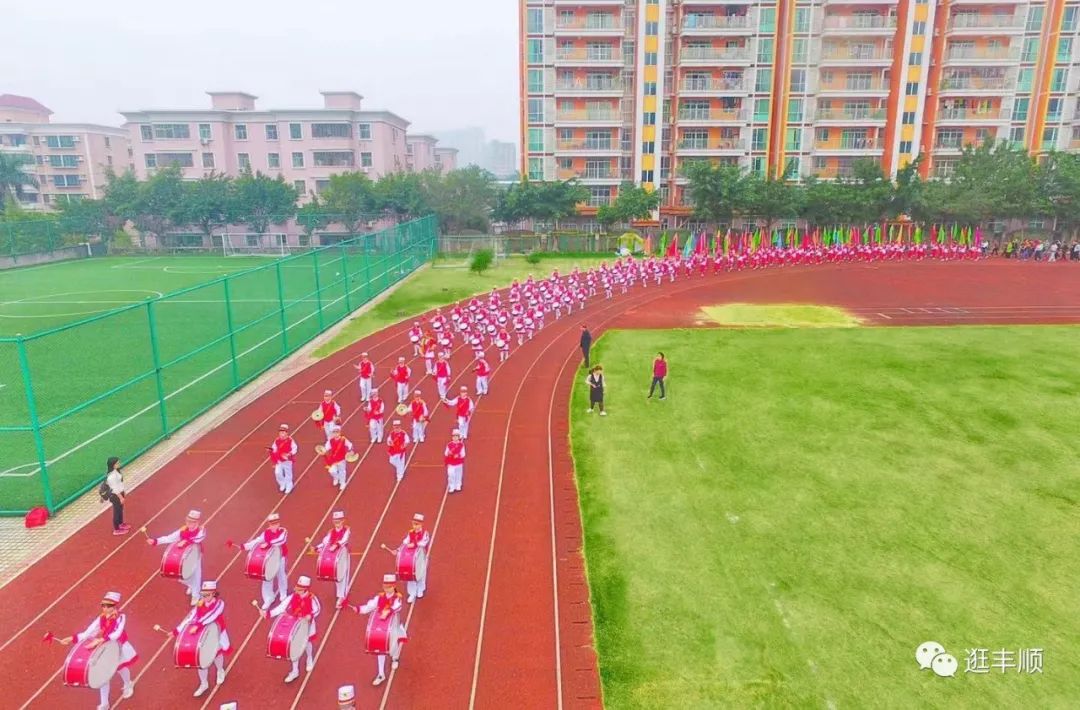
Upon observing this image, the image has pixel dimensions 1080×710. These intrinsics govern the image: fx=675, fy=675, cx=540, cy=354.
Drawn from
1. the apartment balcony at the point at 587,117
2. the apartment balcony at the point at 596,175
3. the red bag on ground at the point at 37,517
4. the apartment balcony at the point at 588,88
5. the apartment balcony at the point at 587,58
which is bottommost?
the red bag on ground at the point at 37,517

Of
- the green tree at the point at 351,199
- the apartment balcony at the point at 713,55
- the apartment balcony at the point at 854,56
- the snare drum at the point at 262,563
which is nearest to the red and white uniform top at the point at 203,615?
the snare drum at the point at 262,563

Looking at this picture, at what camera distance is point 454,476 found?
1262 cm

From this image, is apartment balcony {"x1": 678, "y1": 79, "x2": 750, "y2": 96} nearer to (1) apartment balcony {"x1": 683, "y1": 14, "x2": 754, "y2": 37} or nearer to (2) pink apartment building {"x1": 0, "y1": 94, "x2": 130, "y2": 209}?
(1) apartment balcony {"x1": 683, "y1": 14, "x2": 754, "y2": 37}

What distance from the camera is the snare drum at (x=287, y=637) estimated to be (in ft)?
24.6

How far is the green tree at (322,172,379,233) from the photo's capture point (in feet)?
175

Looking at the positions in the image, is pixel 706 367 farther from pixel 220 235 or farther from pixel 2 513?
pixel 220 235

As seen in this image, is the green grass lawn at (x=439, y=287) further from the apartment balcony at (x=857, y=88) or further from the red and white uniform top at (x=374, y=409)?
the apartment balcony at (x=857, y=88)

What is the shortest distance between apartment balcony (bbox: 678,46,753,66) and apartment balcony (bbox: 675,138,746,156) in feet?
20.0

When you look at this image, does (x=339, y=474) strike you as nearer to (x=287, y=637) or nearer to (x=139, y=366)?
(x=287, y=637)

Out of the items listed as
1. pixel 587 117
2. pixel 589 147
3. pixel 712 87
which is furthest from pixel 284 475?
pixel 712 87

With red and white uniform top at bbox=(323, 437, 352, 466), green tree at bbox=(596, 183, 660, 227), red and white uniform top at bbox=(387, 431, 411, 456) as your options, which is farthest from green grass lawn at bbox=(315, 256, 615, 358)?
red and white uniform top at bbox=(323, 437, 352, 466)

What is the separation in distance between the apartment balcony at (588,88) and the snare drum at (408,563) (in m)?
52.6

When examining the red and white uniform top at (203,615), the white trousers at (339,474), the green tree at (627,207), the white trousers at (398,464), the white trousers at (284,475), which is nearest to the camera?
the red and white uniform top at (203,615)

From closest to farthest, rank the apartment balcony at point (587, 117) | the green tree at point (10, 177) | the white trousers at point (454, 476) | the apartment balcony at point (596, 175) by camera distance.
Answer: the white trousers at point (454, 476) < the apartment balcony at point (587, 117) < the apartment balcony at point (596, 175) < the green tree at point (10, 177)
